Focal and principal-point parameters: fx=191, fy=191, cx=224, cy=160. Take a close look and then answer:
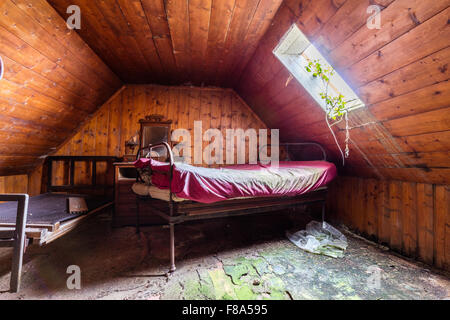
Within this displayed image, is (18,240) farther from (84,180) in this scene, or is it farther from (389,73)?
(389,73)

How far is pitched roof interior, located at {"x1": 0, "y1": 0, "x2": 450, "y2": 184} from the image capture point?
1377 millimetres

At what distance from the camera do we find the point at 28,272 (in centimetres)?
167

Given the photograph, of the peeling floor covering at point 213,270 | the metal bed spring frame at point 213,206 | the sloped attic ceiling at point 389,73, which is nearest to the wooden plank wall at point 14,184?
the peeling floor covering at point 213,270

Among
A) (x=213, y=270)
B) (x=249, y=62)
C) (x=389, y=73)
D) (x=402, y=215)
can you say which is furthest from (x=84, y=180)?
(x=402, y=215)

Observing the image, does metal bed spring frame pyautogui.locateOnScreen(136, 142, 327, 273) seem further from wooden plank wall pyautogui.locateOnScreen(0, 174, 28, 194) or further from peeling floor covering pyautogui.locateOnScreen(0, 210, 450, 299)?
wooden plank wall pyautogui.locateOnScreen(0, 174, 28, 194)

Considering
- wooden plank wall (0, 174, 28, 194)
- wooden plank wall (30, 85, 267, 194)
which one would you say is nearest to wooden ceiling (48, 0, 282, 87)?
wooden plank wall (30, 85, 267, 194)

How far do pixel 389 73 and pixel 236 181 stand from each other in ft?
4.93

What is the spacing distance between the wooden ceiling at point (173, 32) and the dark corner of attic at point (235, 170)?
0.02m

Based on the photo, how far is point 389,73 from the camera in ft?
4.91

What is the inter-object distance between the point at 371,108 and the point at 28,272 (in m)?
3.44

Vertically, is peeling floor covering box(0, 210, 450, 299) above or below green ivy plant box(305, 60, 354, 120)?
below

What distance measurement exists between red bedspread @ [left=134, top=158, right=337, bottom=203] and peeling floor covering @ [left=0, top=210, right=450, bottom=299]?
671 millimetres
